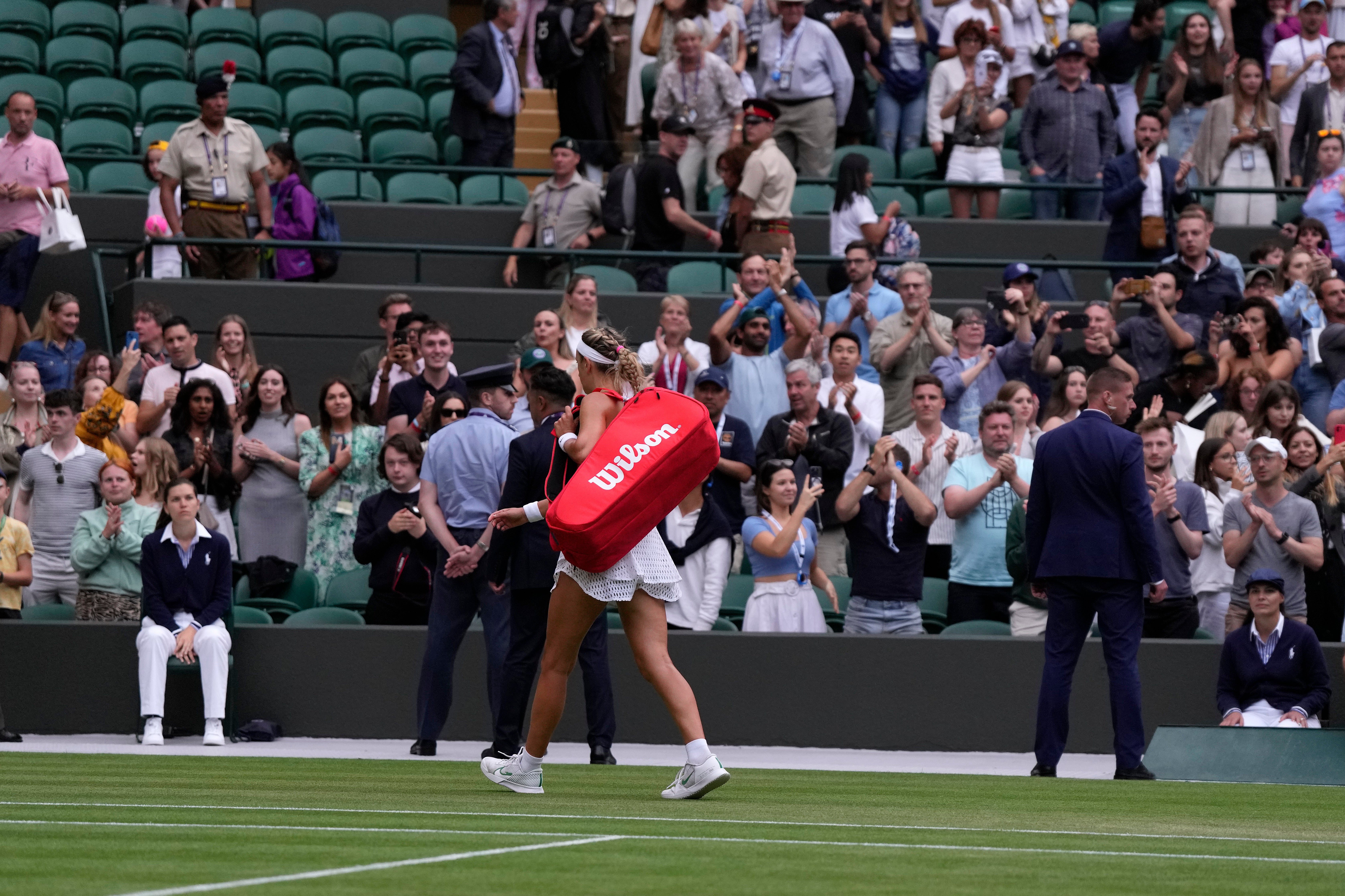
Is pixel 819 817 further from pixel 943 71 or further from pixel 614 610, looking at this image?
pixel 943 71

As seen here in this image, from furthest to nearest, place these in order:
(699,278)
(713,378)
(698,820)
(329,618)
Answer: (699,278) < (713,378) < (329,618) < (698,820)

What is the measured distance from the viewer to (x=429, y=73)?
21.0m

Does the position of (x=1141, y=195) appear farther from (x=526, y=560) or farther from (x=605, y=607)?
(x=605, y=607)

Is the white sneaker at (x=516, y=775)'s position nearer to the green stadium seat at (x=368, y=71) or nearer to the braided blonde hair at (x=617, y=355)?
the braided blonde hair at (x=617, y=355)

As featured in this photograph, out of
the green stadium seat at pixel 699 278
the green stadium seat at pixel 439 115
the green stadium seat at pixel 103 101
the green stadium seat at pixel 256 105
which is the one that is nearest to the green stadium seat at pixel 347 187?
the green stadium seat at pixel 256 105

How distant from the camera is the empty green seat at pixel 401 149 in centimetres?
1975

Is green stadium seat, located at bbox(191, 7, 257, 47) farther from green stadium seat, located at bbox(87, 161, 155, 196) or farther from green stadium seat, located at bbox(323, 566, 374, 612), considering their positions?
green stadium seat, located at bbox(323, 566, 374, 612)

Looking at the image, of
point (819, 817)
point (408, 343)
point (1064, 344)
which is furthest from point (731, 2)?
point (819, 817)

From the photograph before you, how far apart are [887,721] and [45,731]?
553 centimetres

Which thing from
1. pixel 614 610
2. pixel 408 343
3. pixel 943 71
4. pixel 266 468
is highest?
pixel 943 71

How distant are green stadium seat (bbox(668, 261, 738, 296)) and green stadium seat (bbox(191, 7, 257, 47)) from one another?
688 cm

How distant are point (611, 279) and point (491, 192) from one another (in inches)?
109

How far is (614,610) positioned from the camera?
41.5 ft

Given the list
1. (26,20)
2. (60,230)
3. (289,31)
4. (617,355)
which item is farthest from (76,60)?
(617,355)
